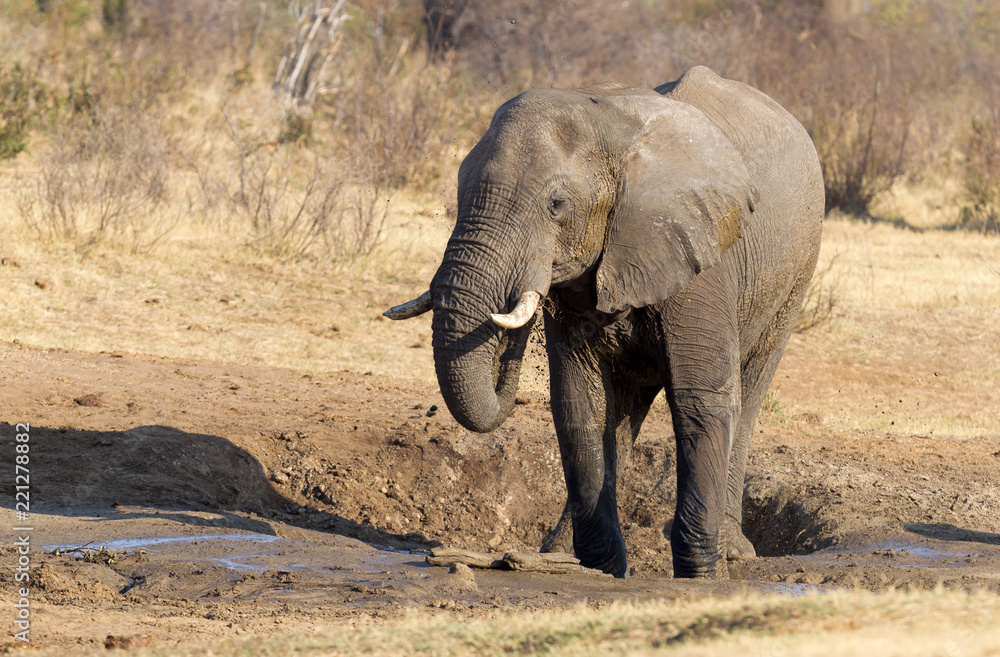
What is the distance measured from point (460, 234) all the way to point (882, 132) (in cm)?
1565

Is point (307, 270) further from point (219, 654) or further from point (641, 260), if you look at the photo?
point (219, 654)

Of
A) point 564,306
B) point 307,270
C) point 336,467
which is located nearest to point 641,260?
point 564,306

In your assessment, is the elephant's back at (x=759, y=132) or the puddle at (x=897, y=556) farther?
the puddle at (x=897, y=556)

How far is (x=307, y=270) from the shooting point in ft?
41.4

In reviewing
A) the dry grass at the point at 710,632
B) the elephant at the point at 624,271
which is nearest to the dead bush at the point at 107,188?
the elephant at the point at 624,271

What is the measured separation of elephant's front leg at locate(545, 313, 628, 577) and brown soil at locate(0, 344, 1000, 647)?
49 cm

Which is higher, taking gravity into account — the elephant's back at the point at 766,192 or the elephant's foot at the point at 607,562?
the elephant's back at the point at 766,192

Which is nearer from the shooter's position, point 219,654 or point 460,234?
point 219,654

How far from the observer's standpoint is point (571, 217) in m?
4.95

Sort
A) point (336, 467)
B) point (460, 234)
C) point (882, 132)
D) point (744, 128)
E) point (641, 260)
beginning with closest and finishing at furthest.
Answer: point (460, 234), point (641, 260), point (744, 128), point (336, 467), point (882, 132)

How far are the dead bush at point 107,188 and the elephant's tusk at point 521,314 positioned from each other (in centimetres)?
829

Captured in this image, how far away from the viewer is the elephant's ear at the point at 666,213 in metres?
5.13

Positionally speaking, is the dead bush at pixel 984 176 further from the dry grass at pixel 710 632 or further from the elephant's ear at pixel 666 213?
the dry grass at pixel 710 632

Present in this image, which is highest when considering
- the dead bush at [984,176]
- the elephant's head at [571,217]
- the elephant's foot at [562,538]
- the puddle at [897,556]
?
the dead bush at [984,176]
